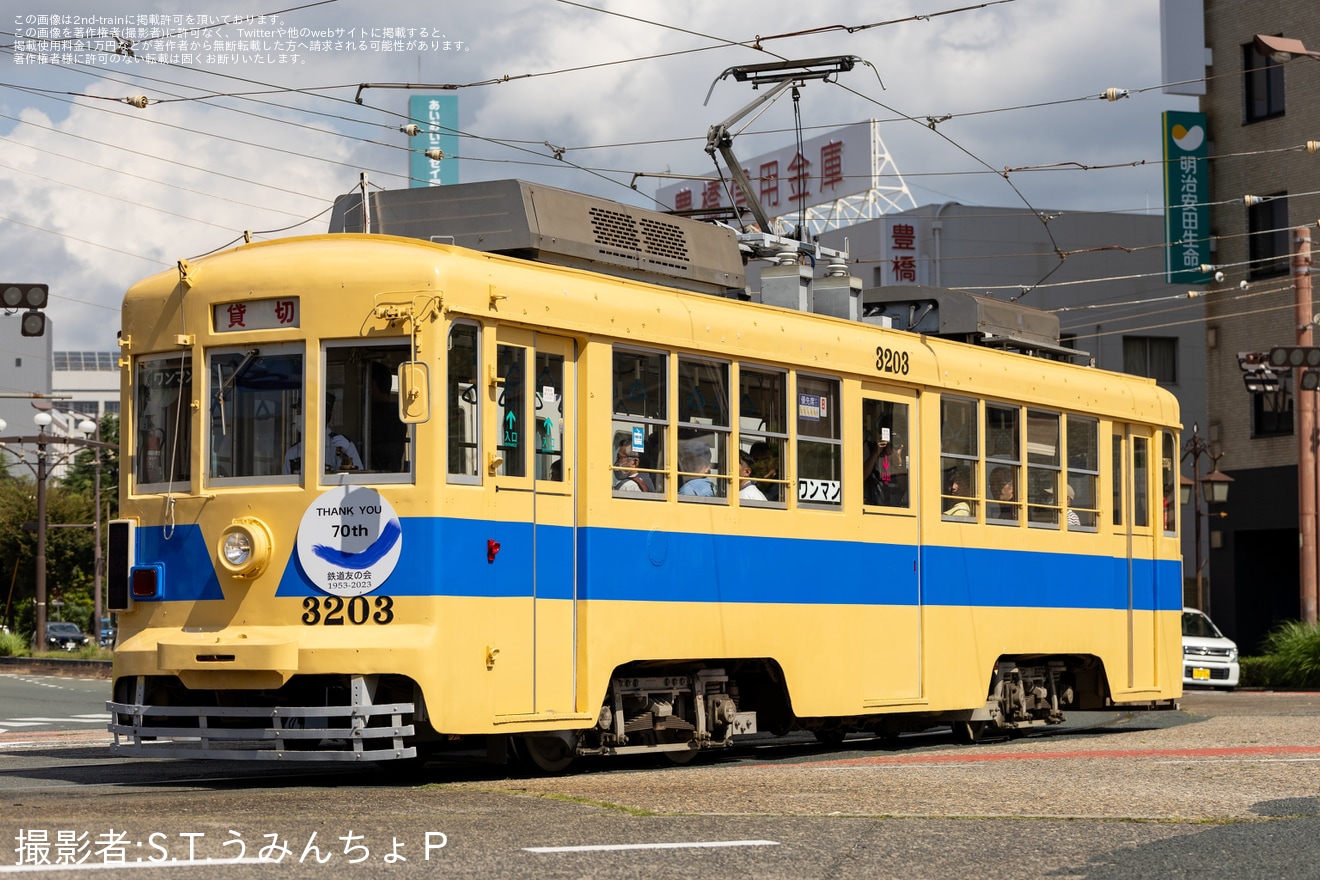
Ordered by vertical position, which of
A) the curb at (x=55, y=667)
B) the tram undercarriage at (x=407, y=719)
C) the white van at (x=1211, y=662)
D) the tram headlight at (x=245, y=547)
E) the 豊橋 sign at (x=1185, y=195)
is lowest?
the curb at (x=55, y=667)

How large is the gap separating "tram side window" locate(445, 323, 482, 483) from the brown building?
2886 centimetres

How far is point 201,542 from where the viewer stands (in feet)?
36.5

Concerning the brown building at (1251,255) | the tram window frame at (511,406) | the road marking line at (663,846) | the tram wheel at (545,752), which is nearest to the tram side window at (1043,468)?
the tram wheel at (545,752)

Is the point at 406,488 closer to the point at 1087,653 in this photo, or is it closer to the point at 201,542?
the point at 201,542

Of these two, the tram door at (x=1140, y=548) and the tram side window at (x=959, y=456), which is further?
the tram door at (x=1140, y=548)

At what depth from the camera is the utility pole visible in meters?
31.1

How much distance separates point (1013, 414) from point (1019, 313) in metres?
1.45

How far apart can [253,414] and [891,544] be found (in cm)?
533

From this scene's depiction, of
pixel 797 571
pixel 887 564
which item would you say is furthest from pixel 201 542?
pixel 887 564

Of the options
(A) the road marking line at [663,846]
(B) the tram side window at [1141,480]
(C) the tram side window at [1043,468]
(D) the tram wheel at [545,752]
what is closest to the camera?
(A) the road marking line at [663,846]

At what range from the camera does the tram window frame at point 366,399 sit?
10.9 meters

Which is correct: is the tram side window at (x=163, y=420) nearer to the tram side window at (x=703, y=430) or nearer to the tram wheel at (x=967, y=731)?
the tram side window at (x=703, y=430)

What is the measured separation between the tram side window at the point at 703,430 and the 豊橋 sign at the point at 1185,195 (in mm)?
29017

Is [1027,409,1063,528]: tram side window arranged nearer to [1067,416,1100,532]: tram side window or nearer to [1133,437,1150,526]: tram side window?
[1067,416,1100,532]: tram side window
